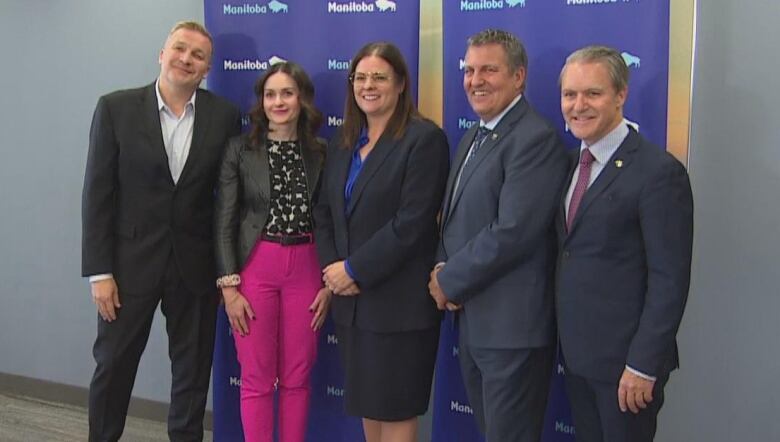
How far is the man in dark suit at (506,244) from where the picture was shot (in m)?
2.04

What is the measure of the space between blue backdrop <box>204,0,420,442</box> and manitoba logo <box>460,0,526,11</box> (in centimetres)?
20

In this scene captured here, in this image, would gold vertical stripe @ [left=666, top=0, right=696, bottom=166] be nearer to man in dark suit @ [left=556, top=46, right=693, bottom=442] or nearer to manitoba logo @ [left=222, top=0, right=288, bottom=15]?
man in dark suit @ [left=556, top=46, right=693, bottom=442]

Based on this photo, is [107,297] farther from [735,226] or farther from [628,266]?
[735,226]

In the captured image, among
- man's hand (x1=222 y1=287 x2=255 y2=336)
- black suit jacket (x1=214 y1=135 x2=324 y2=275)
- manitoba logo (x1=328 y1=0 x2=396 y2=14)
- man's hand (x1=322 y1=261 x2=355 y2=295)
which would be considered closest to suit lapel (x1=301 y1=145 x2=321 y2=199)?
black suit jacket (x1=214 y1=135 x2=324 y2=275)

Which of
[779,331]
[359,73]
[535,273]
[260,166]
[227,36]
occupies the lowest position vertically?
[779,331]

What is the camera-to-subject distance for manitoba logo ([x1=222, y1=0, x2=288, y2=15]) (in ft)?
9.52

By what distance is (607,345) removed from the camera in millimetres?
1900

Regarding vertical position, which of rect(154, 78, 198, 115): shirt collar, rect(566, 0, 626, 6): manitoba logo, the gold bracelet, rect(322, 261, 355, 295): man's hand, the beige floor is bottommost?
the beige floor

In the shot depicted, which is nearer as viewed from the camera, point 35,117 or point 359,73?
point 359,73

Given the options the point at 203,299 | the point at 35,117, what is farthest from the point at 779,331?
the point at 35,117

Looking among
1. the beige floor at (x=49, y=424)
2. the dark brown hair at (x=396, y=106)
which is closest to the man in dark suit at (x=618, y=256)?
the dark brown hair at (x=396, y=106)

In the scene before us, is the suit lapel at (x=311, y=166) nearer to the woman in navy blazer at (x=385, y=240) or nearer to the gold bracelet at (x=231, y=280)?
the woman in navy blazer at (x=385, y=240)

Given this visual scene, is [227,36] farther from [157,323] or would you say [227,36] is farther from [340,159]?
[157,323]

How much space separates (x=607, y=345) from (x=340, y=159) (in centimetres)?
109
